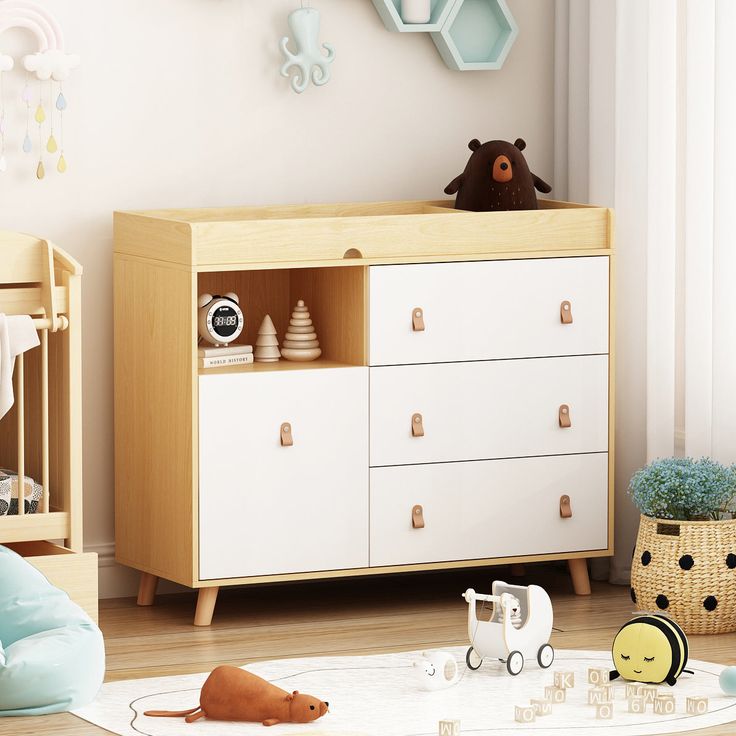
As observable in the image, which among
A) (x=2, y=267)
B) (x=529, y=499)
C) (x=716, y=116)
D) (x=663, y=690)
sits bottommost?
(x=663, y=690)

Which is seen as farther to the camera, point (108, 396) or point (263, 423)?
point (108, 396)

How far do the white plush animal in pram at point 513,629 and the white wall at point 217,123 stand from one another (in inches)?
44.3

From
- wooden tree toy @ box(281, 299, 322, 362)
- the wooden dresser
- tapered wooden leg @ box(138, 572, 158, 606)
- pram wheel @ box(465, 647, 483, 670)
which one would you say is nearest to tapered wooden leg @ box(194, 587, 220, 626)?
the wooden dresser

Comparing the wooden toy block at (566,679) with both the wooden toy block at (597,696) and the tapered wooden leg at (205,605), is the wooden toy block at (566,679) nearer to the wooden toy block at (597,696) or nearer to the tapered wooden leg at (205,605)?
the wooden toy block at (597,696)

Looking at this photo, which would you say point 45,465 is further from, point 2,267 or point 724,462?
point 724,462

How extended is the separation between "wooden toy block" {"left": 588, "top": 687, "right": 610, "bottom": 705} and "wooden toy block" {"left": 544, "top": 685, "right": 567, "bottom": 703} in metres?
0.06

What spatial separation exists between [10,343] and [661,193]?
1615 millimetres

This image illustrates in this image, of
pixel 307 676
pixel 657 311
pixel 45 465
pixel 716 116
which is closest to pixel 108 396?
pixel 45 465

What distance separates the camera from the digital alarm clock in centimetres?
368

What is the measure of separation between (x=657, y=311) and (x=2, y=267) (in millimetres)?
1577

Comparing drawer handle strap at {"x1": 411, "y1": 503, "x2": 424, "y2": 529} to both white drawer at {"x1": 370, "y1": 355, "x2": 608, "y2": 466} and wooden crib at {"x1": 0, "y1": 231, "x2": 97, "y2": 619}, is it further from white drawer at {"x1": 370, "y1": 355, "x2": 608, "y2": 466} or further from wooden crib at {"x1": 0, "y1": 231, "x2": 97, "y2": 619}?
wooden crib at {"x1": 0, "y1": 231, "x2": 97, "y2": 619}

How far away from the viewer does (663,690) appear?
3.10 m

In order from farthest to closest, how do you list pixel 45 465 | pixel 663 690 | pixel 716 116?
pixel 716 116, pixel 45 465, pixel 663 690

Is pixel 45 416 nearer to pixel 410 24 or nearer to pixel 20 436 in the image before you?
pixel 20 436
